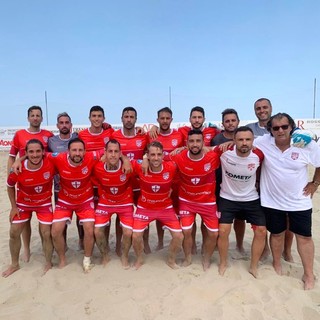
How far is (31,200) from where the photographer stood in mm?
4547

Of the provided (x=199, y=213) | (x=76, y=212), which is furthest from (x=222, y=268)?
(x=76, y=212)

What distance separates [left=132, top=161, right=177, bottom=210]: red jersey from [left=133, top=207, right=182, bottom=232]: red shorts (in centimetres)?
7

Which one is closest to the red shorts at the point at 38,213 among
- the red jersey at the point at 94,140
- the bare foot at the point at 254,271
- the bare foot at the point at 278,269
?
the red jersey at the point at 94,140

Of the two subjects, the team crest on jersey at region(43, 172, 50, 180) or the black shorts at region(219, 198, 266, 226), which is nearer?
the black shorts at region(219, 198, 266, 226)

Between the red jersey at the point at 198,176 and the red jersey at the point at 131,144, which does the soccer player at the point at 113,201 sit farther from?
the red jersey at the point at 198,176

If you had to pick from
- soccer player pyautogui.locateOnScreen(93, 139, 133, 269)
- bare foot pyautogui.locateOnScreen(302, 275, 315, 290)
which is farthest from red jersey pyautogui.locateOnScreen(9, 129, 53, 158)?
bare foot pyautogui.locateOnScreen(302, 275, 315, 290)

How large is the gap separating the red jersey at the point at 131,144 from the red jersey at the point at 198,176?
0.74m

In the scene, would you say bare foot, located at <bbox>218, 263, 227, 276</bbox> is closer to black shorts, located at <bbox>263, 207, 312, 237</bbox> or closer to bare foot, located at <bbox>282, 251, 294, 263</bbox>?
black shorts, located at <bbox>263, 207, 312, 237</bbox>

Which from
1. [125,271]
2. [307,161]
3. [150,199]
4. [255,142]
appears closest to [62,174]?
[150,199]

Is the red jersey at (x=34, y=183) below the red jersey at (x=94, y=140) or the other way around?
below

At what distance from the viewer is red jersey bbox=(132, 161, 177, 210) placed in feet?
14.7

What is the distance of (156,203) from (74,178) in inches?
50.5

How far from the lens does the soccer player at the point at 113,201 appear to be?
4.52m

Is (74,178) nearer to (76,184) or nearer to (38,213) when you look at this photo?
(76,184)
